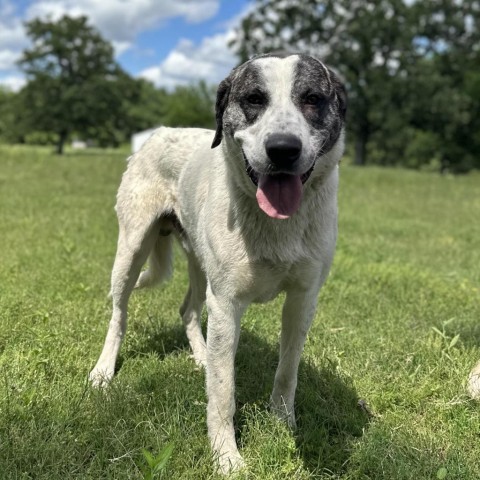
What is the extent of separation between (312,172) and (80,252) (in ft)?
15.8

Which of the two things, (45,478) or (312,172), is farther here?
(312,172)

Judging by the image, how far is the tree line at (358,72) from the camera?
35.4 m

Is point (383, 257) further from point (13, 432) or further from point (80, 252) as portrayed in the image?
point (13, 432)

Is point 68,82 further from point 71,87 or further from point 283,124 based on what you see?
point 283,124

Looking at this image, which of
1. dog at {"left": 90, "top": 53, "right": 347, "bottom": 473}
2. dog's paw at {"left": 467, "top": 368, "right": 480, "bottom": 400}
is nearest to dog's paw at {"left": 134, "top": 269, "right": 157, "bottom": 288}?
dog at {"left": 90, "top": 53, "right": 347, "bottom": 473}

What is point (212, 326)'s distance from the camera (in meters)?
2.66

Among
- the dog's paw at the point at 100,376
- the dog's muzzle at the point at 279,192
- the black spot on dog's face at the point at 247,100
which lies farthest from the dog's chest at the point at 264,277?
the dog's paw at the point at 100,376

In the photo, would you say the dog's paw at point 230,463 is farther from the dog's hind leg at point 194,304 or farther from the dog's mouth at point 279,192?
the dog's hind leg at point 194,304

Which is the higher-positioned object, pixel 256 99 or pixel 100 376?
pixel 256 99

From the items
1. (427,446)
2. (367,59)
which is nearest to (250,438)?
(427,446)

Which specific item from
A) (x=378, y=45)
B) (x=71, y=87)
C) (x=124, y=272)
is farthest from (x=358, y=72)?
(x=124, y=272)

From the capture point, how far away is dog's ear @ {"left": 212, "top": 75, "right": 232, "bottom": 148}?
8.91 ft

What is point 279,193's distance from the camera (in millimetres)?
2391

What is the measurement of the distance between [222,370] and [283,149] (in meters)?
1.18
